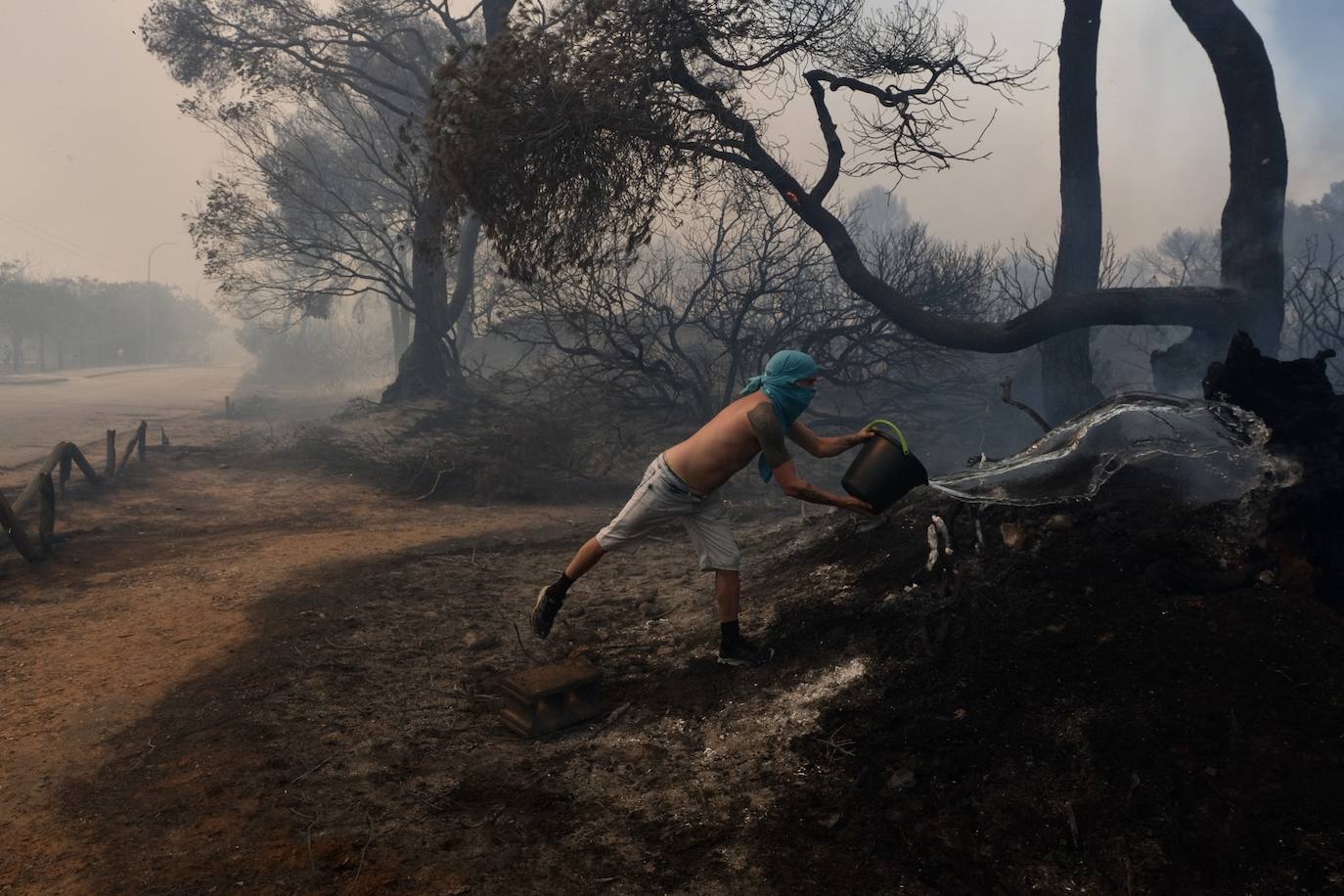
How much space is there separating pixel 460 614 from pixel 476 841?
290 centimetres

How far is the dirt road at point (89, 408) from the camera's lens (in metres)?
15.5

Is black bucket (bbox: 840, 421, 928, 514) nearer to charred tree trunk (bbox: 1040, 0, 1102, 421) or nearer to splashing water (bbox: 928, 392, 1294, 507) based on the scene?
splashing water (bbox: 928, 392, 1294, 507)

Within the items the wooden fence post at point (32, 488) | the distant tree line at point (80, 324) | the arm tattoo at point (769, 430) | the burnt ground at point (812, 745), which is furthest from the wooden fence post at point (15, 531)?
the distant tree line at point (80, 324)

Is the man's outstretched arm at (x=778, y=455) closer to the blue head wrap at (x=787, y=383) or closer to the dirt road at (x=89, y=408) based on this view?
the blue head wrap at (x=787, y=383)

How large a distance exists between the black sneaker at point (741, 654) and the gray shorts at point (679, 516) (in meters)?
0.41

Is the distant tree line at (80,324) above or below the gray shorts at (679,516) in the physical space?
above

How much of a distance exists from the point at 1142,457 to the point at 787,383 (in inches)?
82.7

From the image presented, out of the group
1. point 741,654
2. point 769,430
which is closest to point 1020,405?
point 769,430

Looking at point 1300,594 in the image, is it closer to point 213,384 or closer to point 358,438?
point 358,438

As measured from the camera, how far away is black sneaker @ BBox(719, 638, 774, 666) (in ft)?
13.5

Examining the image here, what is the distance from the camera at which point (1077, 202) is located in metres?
11.0

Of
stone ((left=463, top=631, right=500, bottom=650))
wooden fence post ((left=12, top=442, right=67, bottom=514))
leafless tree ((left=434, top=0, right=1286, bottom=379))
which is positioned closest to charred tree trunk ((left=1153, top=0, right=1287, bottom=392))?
leafless tree ((left=434, top=0, right=1286, bottom=379))

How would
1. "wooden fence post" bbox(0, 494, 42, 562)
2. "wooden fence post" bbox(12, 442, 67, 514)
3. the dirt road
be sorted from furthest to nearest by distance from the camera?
the dirt road → "wooden fence post" bbox(12, 442, 67, 514) → "wooden fence post" bbox(0, 494, 42, 562)

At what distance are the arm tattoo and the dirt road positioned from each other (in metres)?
12.1
